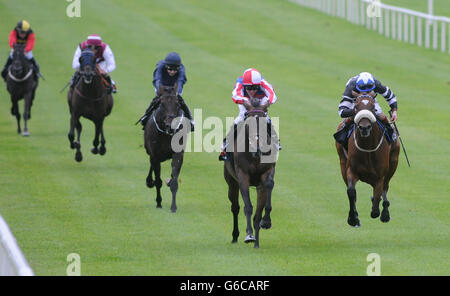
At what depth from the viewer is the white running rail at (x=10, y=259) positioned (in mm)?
8617

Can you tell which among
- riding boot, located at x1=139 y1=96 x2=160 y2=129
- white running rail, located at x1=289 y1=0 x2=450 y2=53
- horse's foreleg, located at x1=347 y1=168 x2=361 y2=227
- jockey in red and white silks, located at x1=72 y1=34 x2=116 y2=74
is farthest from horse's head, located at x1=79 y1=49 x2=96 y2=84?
white running rail, located at x1=289 y1=0 x2=450 y2=53

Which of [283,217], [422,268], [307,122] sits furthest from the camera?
[307,122]

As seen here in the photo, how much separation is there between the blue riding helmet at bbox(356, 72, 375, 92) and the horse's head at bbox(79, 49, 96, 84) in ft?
21.1

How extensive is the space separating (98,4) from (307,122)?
77.9 feet

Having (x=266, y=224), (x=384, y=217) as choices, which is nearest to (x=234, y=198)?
(x=266, y=224)

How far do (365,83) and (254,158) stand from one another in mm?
1907

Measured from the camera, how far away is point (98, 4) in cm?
4816

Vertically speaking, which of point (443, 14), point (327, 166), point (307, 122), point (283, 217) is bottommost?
point (283, 217)

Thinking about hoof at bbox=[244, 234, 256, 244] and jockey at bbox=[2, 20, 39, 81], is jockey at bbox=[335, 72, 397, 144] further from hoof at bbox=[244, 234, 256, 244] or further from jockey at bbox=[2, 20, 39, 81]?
jockey at bbox=[2, 20, 39, 81]

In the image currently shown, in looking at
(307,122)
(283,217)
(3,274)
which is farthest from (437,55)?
(3,274)

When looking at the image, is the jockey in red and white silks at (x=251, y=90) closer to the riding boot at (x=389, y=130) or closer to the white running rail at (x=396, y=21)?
the riding boot at (x=389, y=130)

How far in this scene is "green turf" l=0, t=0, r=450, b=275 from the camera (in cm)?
1315
